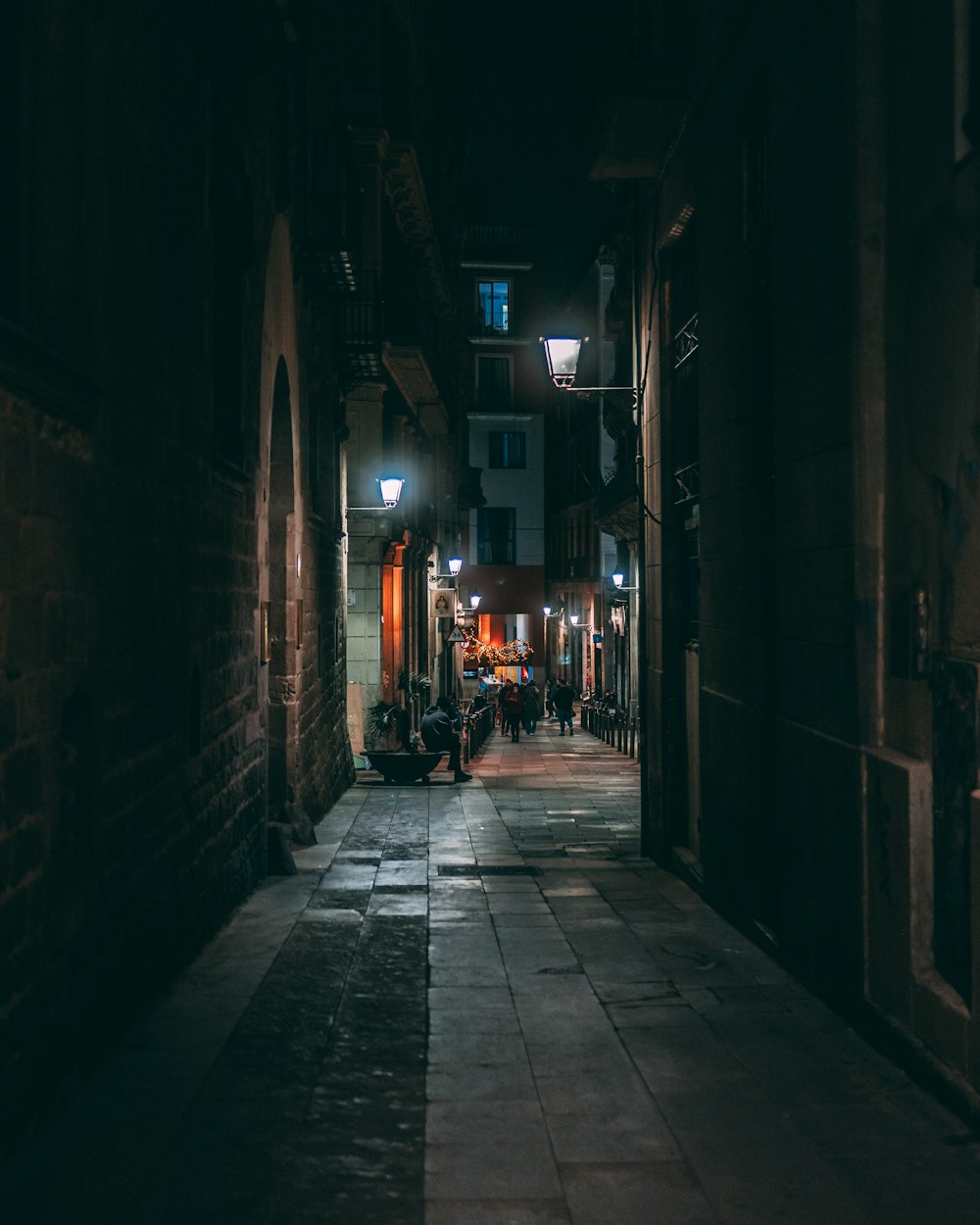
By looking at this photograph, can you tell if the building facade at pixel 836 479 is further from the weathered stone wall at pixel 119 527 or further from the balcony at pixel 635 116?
the weathered stone wall at pixel 119 527

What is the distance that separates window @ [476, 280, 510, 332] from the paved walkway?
2018 inches

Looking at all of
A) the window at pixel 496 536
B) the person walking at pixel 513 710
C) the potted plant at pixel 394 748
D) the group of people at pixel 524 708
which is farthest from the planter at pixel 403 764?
the window at pixel 496 536

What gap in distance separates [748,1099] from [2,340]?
4484 millimetres

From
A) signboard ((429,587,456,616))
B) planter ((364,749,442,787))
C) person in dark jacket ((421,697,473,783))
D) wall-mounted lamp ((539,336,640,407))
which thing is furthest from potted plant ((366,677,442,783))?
signboard ((429,587,456,616))

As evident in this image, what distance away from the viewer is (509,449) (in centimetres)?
6012

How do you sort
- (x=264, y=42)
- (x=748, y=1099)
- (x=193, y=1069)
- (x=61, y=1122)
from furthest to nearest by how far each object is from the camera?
(x=264, y=42)
(x=193, y=1069)
(x=748, y=1099)
(x=61, y=1122)

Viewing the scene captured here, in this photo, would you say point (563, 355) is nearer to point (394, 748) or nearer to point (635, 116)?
point (635, 116)

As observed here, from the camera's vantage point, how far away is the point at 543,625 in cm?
6022

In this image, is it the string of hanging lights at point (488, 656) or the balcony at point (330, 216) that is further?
the string of hanging lights at point (488, 656)

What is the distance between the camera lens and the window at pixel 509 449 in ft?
197

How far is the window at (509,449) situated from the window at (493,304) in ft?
15.4

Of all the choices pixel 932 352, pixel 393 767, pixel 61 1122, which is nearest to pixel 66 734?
pixel 61 1122

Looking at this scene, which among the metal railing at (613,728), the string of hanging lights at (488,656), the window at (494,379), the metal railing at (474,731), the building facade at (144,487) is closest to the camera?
the building facade at (144,487)

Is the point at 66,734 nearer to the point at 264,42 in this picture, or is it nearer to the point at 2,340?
the point at 2,340
